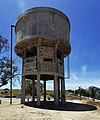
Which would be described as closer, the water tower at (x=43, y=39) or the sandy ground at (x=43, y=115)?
the sandy ground at (x=43, y=115)

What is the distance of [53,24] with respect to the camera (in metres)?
25.9

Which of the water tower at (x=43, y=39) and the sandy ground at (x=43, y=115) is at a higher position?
the water tower at (x=43, y=39)

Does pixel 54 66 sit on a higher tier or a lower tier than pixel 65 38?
lower

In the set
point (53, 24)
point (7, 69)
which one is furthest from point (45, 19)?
point (7, 69)

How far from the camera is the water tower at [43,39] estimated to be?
25219mm

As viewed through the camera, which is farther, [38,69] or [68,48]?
[68,48]

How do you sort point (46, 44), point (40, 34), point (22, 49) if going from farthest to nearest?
point (22, 49), point (46, 44), point (40, 34)

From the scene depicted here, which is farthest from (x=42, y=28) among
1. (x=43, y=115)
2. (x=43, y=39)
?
(x=43, y=115)

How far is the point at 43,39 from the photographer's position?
25.2 metres

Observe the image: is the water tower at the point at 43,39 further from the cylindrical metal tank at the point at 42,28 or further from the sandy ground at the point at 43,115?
the sandy ground at the point at 43,115

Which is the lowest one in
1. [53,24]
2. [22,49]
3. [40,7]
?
[22,49]

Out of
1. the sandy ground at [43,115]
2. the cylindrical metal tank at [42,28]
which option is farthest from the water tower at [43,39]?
the sandy ground at [43,115]

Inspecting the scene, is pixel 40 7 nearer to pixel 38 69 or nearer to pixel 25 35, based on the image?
pixel 25 35

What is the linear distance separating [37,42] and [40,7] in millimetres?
5246
